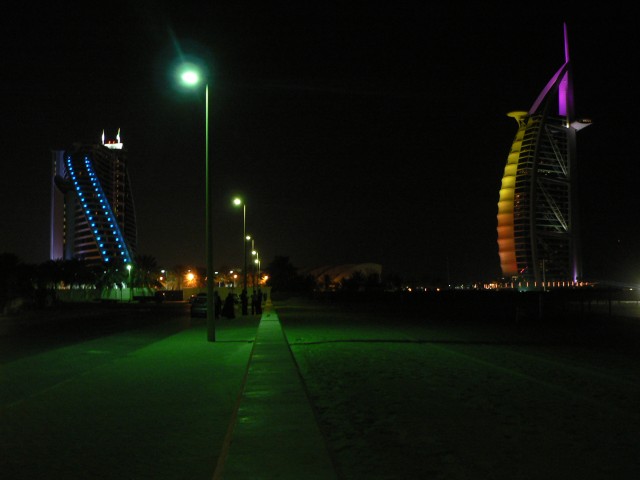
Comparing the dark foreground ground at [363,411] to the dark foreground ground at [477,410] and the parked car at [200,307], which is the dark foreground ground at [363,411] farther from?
the parked car at [200,307]

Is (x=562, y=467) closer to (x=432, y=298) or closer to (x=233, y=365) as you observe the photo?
(x=233, y=365)

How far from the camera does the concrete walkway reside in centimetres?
650

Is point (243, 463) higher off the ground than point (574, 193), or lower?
lower

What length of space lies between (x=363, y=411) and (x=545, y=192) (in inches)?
5734

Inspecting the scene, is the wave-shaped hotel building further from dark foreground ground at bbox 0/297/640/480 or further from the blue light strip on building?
dark foreground ground at bbox 0/297/640/480

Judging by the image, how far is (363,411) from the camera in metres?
10.4

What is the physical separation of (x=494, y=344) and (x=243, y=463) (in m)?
17.7

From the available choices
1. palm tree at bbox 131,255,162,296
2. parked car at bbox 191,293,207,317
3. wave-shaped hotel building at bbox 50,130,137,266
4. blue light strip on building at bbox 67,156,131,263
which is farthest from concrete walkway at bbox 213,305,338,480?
blue light strip on building at bbox 67,156,131,263

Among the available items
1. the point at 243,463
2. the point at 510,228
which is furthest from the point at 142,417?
the point at 510,228

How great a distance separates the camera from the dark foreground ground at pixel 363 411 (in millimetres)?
7344

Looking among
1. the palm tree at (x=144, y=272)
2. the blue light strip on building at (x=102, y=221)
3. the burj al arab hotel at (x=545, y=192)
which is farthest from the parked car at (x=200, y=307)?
the blue light strip on building at (x=102, y=221)

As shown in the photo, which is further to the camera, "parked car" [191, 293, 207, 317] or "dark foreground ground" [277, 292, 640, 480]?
"parked car" [191, 293, 207, 317]

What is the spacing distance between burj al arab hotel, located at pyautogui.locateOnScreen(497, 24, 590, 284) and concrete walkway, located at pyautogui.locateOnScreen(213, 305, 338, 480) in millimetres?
137856

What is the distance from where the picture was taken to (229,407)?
10609 mm
